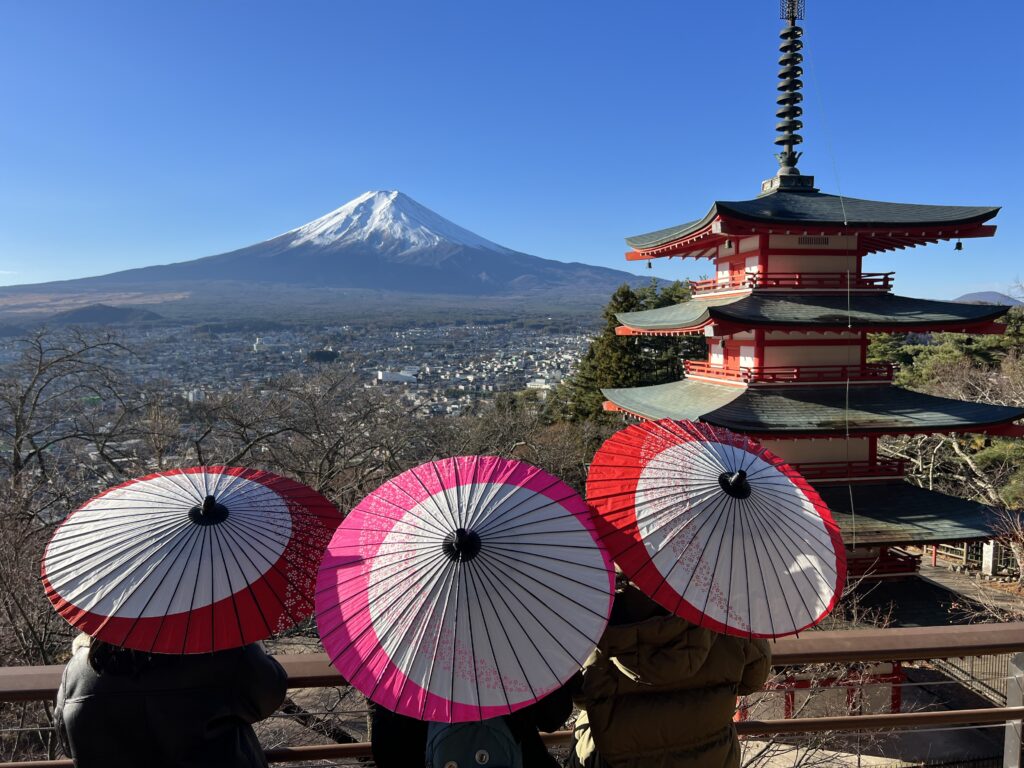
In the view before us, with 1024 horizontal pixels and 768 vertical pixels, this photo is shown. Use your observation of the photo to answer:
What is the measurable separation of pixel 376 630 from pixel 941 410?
925 centimetres

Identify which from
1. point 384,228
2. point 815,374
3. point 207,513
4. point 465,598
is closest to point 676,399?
point 815,374

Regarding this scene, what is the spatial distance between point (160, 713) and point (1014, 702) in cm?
275

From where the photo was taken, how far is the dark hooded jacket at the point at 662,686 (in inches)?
60.0

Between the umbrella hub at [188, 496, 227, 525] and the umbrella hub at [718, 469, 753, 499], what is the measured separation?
1315 mm

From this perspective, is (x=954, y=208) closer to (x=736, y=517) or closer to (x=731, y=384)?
(x=731, y=384)

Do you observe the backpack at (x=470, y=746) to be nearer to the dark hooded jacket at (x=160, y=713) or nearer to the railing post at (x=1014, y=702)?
the dark hooded jacket at (x=160, y=713)

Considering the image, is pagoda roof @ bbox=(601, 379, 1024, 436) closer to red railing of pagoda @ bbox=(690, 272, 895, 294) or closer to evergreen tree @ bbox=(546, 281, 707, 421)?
red railing of pagoda @ bbox=(690, 272, 895, 294)

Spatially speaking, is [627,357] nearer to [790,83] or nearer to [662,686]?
[790,83]

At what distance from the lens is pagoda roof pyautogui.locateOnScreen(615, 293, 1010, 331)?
7.95 meters

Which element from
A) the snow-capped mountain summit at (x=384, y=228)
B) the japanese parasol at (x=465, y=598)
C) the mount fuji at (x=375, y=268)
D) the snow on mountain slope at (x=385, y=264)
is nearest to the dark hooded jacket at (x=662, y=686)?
the japanese parasol at (x=465, y=598)

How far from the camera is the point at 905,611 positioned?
25.4 feet

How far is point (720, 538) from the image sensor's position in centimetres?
157

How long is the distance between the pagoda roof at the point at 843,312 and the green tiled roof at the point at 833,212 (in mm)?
1026

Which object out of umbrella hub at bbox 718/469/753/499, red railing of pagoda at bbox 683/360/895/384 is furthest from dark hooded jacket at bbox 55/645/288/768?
red railing of pagoda at bbox 683/360/895/384
